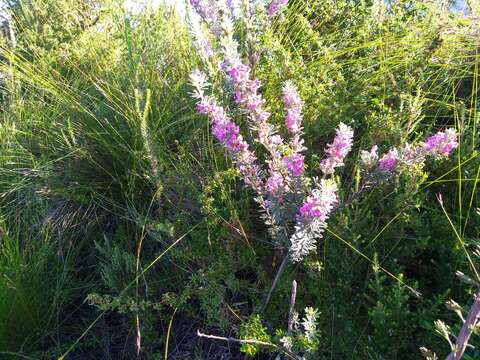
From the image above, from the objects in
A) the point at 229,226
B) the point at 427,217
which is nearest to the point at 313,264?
the point at 229,226

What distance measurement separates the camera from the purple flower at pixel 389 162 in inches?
54.6

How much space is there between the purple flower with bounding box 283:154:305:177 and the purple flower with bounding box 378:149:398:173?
236mm

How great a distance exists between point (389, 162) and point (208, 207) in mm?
650

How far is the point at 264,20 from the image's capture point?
1999mm

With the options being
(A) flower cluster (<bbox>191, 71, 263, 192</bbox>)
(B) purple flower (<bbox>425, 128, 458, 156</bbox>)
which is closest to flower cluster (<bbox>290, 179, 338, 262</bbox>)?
(A) flower cluster (<bbox>191, 71, 263, 192</bbox>)

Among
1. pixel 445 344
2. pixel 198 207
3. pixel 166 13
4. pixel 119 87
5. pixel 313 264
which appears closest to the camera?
pixel 445 344

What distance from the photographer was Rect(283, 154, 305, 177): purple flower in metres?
1.42

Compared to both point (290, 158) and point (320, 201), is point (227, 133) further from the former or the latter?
point (320, 201)

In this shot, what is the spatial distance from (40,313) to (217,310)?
832 millimetres

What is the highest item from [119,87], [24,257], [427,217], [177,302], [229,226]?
[119,87]

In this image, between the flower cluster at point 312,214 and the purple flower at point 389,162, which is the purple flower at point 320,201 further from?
the purple flower at point 389,162

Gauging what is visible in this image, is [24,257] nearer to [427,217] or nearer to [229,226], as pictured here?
[229,226]

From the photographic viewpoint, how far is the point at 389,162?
1.40 m

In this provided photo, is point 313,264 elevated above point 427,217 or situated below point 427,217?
above
